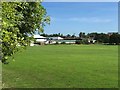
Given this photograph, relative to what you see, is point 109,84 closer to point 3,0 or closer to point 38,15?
point 38,15

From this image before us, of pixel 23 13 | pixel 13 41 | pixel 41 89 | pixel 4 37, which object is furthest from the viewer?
pixel 41 89

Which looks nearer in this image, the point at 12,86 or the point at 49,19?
the point at 49,19

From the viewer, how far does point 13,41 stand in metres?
10.4

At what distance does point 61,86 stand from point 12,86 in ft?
7.88

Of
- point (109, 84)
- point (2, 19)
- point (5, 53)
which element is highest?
point (2, 19)

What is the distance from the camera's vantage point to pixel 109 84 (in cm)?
1928

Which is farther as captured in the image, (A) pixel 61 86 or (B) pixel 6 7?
(A) pixel 61 86

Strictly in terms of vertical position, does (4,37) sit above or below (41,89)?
above

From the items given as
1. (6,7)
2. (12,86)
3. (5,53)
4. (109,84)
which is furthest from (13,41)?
(109,84)

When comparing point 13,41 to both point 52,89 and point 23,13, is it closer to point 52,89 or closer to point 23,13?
point 23,13

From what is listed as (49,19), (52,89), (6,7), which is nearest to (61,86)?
(52,89)

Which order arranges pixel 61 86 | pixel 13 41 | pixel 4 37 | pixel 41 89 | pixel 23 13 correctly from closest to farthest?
pixel 4 37, pixel 13 41, pixel 23 13, pixel 41 89, pixel 61 86

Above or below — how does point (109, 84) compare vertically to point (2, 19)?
below

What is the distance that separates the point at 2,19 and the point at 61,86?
9.98m
